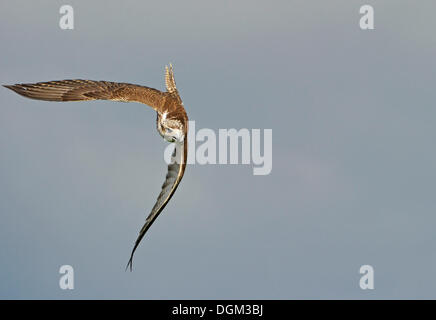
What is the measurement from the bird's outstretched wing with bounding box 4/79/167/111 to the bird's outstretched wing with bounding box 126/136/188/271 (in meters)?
1.55

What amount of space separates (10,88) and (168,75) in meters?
5.16

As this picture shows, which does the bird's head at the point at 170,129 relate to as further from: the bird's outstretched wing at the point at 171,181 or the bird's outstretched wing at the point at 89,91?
the bird's outstretched wing at the point at 89,91

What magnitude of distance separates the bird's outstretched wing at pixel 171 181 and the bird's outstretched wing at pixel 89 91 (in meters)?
1.55

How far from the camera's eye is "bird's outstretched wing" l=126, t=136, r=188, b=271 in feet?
72.1

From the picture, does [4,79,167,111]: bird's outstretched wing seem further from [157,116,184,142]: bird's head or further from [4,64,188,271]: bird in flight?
[157,116,184,142]: bird's head

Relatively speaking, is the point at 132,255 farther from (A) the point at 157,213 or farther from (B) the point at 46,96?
(B) the point at 46,96

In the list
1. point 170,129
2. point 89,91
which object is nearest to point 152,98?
point 170,129

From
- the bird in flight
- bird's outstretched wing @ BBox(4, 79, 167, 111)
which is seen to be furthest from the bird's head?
bird's outstretched wing @ BBox(4, 79, 167, 111)

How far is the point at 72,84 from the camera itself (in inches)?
939

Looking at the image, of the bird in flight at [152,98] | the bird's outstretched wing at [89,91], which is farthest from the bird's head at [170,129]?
the bird's outstretched wing at [89,91]

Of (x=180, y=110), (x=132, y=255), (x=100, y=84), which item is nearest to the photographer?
(x=132, y=255)

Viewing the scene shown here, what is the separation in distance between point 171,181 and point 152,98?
2.76 metres

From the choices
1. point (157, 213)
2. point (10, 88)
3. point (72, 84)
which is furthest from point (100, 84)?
point (157, 213)

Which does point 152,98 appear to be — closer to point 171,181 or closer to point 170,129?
point 170,129
